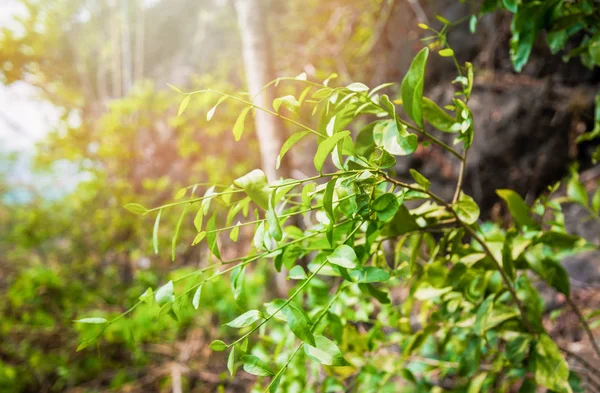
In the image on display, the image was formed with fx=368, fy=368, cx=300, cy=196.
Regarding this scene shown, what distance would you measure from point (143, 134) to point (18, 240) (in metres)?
1.57

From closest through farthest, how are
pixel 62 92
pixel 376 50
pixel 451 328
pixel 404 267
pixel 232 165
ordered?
pixel 404 267 → pixel 451 328 → pixel 376 50 → pixel 232 165 → pixel 62 92

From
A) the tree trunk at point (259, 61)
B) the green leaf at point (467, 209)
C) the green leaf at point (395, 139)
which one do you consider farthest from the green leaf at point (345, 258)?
the tree trunk at point (259, 61)

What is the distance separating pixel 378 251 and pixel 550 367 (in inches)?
13.1

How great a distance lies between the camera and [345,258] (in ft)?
1.29

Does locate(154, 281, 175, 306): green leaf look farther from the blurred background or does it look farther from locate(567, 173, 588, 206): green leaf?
locate(567, 173, 588, 206): green leaf

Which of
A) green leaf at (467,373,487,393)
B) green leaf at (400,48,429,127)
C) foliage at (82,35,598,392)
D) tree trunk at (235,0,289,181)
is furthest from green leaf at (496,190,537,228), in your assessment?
tree trunk at (235,0,289,181)

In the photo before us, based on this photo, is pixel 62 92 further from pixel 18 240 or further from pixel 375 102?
pixel 375 102

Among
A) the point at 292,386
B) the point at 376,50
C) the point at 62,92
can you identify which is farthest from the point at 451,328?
the point at 62,92

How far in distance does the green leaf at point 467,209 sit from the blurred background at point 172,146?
1.49 feet

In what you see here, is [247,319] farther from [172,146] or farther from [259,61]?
[172,146]

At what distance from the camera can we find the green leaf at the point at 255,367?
1.23ft

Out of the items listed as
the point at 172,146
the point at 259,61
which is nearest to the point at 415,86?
the point at 259,61

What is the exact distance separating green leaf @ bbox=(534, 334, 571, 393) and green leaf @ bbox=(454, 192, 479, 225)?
0.27 metres

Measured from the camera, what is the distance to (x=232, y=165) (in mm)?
3252
